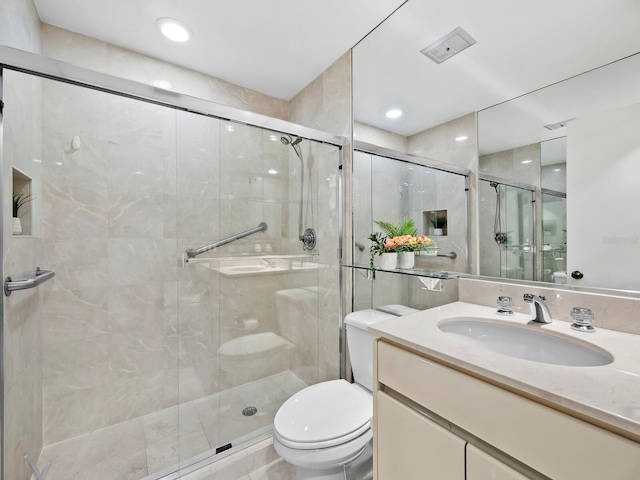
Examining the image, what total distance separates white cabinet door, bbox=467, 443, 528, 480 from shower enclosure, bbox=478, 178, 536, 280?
712mm

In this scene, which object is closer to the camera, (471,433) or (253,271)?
(471,433)

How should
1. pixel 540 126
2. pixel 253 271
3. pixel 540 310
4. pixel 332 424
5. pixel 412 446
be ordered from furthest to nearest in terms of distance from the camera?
pixel 253 271, pixel 332 424, pixel 540 126, pixel 540 310, pixel 412 446

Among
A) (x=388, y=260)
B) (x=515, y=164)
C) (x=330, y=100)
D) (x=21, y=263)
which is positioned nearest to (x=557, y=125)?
(x=515, y=164)

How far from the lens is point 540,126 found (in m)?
1.05

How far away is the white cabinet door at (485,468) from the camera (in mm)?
600

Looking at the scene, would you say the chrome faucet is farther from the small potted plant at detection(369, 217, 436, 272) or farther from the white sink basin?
the small potted plant at detection(369, 217, 436, 272)

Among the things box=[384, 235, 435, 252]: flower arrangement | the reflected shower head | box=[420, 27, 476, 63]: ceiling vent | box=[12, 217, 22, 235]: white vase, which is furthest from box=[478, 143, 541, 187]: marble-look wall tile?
box=[12, 217, 22, 235]: white vase

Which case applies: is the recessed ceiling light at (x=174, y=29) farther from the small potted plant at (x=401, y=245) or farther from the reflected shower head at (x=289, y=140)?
the small potted plant at (x=401, y=245)

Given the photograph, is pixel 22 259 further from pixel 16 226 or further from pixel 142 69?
pixel 142 69

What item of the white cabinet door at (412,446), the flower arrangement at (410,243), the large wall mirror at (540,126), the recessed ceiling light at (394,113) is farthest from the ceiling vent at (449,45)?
the white cabinet door at (412,446)

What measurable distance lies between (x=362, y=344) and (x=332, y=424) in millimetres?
413

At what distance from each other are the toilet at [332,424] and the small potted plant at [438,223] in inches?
21.1

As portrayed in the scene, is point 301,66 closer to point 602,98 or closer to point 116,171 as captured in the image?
point 116,171

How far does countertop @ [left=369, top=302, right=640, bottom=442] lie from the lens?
1.64 ft
